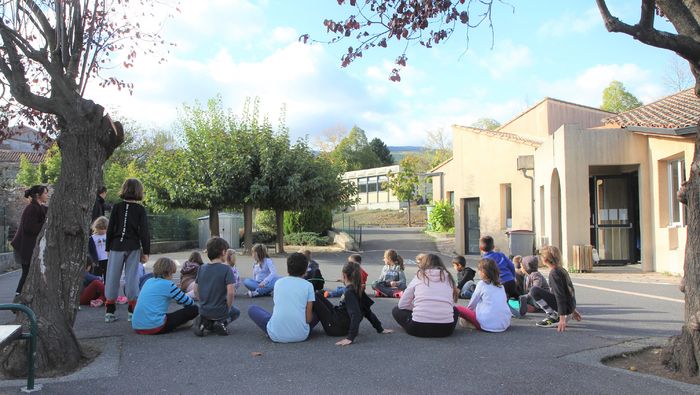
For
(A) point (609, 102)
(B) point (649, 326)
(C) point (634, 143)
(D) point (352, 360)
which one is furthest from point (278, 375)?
(A) point (609, 102)

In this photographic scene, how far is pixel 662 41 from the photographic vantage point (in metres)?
5.34

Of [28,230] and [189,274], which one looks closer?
[28,230]

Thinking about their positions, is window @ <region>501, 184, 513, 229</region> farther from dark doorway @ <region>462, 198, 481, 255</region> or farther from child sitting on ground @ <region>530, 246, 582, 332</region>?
child sitting on ground @ <region>530, 246, 582, 332</region>

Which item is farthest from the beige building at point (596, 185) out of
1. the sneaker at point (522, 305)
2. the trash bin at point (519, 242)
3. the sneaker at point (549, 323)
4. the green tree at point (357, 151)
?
the green tree at point (357, 151)

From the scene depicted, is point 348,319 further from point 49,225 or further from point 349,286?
point 49,225

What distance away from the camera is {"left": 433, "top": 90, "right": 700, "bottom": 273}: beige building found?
15.2 m

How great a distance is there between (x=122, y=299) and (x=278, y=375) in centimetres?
509

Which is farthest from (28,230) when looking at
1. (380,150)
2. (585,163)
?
(380,150)

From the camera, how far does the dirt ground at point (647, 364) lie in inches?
207

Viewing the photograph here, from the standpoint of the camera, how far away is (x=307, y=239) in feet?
87.1

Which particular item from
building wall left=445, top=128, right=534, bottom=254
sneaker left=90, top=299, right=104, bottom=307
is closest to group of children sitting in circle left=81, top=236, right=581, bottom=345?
sneaker left=90, top=299, right=104, bottom=307

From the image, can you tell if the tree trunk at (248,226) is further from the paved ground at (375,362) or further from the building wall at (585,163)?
the paved ground at (375,362)

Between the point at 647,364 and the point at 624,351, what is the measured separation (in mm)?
Answer: 427

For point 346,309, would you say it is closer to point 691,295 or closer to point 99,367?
point 99,367
